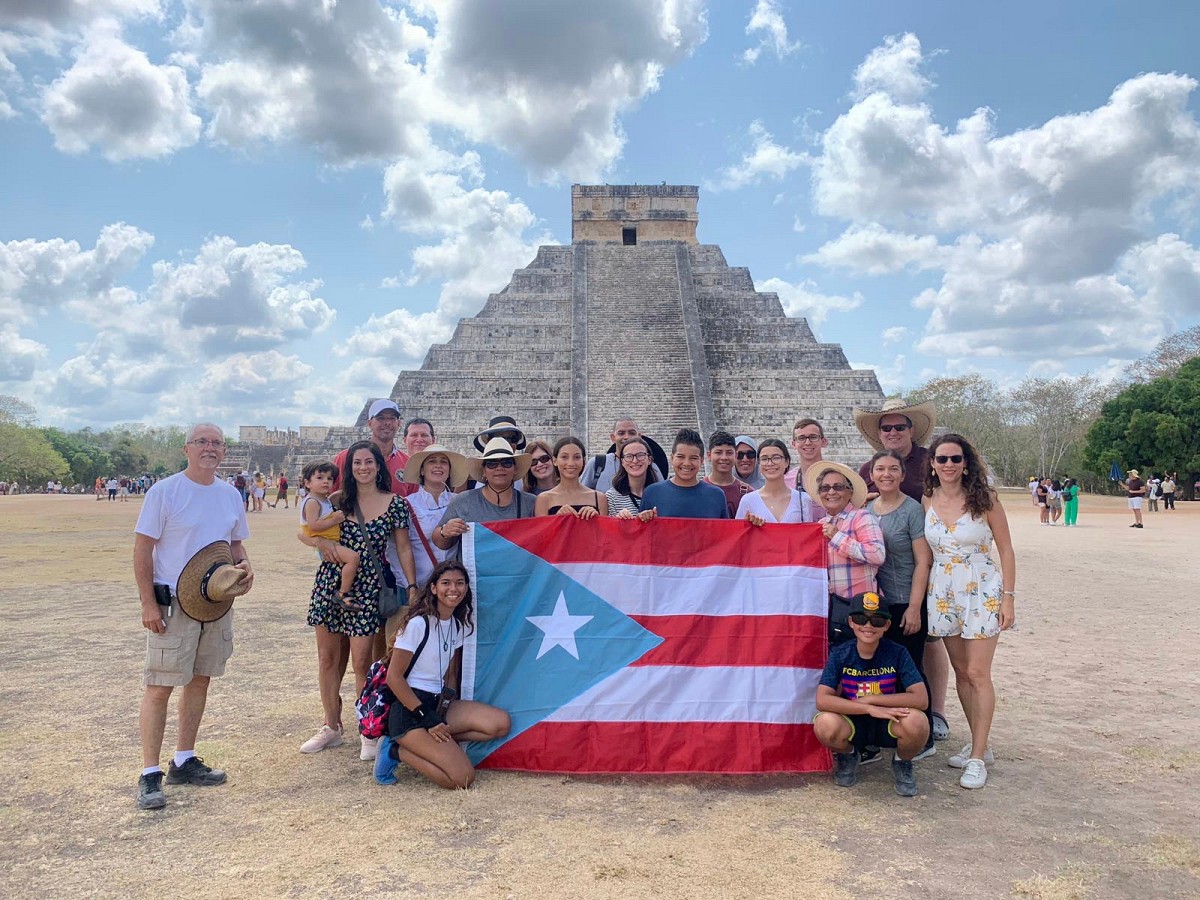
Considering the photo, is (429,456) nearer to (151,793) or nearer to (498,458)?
(498,458)

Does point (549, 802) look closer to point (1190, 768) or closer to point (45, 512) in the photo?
point (1190, 768)

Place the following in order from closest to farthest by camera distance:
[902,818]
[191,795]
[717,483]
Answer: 1. [902,818]
2. [191,795]
3. [717,483]

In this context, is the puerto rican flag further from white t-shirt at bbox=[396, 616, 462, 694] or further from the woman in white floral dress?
the woman in white floral dress

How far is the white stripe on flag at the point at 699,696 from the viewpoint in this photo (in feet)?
14.0

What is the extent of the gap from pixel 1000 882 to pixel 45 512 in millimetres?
31481

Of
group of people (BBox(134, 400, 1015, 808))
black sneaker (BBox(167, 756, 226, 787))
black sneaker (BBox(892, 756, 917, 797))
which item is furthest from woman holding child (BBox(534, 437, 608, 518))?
black sneaker (BBox(167, 756, 226, 787))

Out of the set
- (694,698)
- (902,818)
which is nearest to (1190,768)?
(902,818)

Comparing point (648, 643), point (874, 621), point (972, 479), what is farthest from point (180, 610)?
point (972, 479)

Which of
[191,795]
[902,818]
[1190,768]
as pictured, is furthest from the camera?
[1190,768]

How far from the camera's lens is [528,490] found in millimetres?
5527

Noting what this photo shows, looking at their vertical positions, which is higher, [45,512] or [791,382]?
[791,382]

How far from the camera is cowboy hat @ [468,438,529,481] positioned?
15.3 ft

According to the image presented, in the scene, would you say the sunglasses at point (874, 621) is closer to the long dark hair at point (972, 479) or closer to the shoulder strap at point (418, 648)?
the long dark hair at point (972, 479)

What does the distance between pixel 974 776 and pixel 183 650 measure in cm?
389
